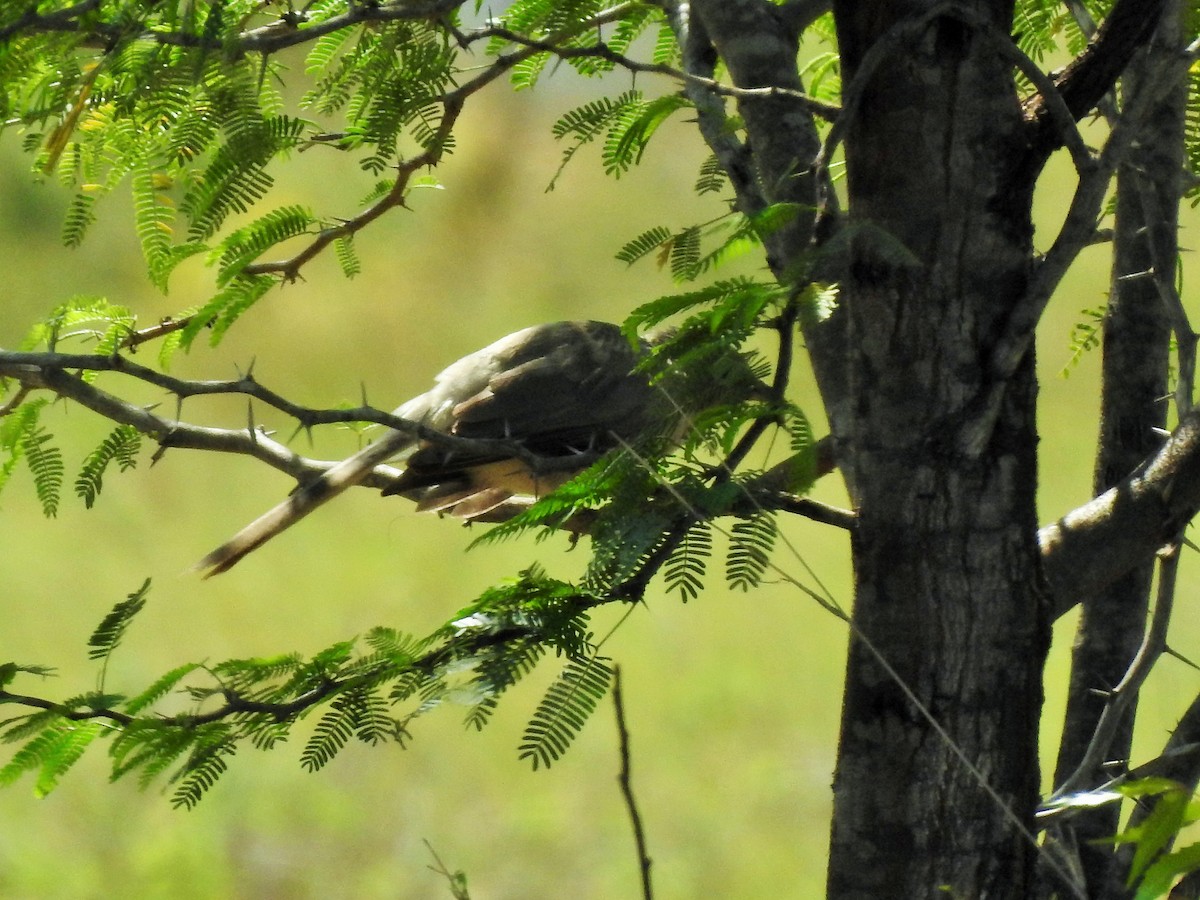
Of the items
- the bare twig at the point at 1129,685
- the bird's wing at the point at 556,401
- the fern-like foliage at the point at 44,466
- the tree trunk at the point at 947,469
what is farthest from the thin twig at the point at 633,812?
the bird's wing at the point at 556,401

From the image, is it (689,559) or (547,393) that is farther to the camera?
(547,393)

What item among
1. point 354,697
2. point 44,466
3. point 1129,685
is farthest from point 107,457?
point 1129,685

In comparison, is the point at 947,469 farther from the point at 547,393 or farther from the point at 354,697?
the point at 547,393

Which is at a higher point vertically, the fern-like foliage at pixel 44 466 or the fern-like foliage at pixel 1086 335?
the fern-like foliage at pixel 1086 335

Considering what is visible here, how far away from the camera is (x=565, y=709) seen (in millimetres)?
1217

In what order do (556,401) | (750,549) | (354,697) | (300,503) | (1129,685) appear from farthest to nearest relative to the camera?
1. (556,401)
2. (300,503)
3. (1129,685)
4. (354,697)
5. (750,549)

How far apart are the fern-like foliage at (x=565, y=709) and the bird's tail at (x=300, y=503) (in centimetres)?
90

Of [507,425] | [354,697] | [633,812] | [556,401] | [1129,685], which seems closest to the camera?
[633,812]

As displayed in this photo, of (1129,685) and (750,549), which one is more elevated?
(750,549)

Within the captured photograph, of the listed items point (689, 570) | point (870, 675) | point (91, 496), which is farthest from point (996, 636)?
point (91, 496)

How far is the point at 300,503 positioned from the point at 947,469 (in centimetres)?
125

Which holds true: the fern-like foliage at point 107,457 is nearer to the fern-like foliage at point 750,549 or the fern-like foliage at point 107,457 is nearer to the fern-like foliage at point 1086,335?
the fern-like foliage at point 750,549

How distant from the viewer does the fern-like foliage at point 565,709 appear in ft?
3.96

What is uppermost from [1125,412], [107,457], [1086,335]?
[1086,335]
